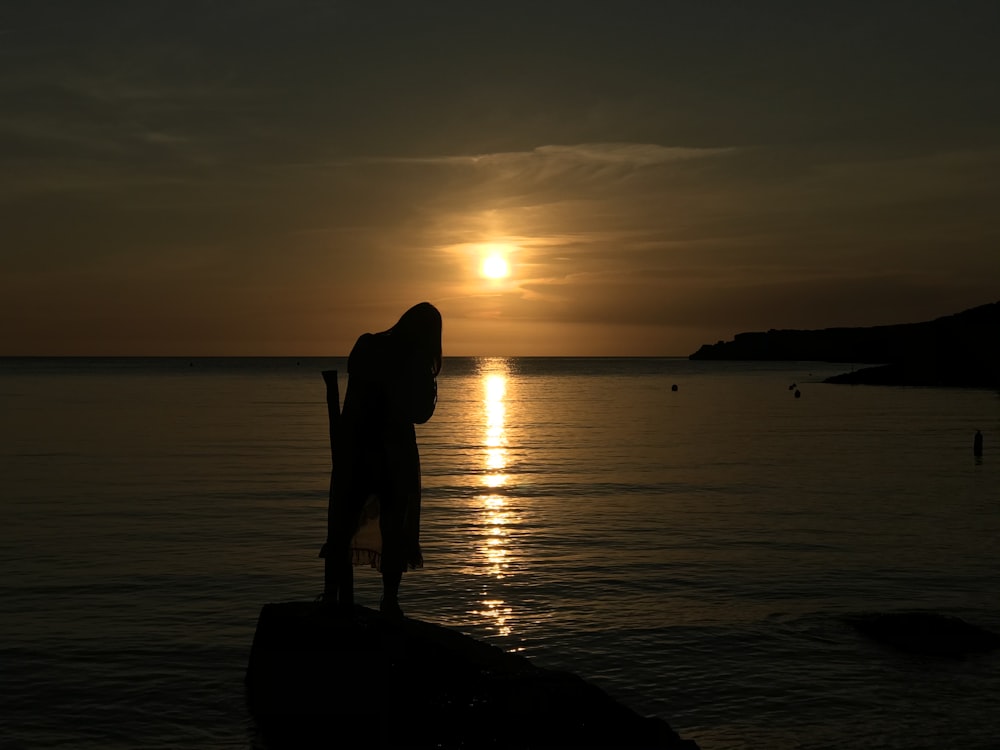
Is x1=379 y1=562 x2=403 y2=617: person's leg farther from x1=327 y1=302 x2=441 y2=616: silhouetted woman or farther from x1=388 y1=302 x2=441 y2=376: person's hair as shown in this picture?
x1=388 y1=302 x2=441 y2=376: person's hair

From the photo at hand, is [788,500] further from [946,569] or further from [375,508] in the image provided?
[375,508]

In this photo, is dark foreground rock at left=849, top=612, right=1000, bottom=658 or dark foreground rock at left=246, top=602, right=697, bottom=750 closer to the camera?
dark foreground rock at left=246, top=602, right=697, bottom=750

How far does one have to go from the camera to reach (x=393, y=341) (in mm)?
10867

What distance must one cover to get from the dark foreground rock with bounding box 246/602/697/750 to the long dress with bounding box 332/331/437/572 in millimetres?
792

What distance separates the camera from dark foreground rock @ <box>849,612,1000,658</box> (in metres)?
14.6

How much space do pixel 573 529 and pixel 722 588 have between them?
7.37 meters

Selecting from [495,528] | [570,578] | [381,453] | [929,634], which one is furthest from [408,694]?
[495,528]

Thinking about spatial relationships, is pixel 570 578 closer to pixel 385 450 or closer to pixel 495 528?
pixel 495 528

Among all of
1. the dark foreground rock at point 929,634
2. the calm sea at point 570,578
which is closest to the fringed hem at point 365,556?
the calm sea at point 570,578

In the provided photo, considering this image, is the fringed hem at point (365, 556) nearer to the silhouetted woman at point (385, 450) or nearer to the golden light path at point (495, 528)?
the silhouetted woman at point (385, 450)

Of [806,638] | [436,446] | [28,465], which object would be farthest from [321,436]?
[806,638]

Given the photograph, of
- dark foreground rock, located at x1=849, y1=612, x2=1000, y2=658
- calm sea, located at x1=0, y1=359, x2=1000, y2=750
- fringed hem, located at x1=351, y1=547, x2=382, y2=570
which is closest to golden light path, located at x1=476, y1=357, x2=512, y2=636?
calm sea, located at x1=0, y1=359, x2=1000, y2=750

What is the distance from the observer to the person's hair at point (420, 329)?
428 inches

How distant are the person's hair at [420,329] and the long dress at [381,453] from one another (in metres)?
0.07
